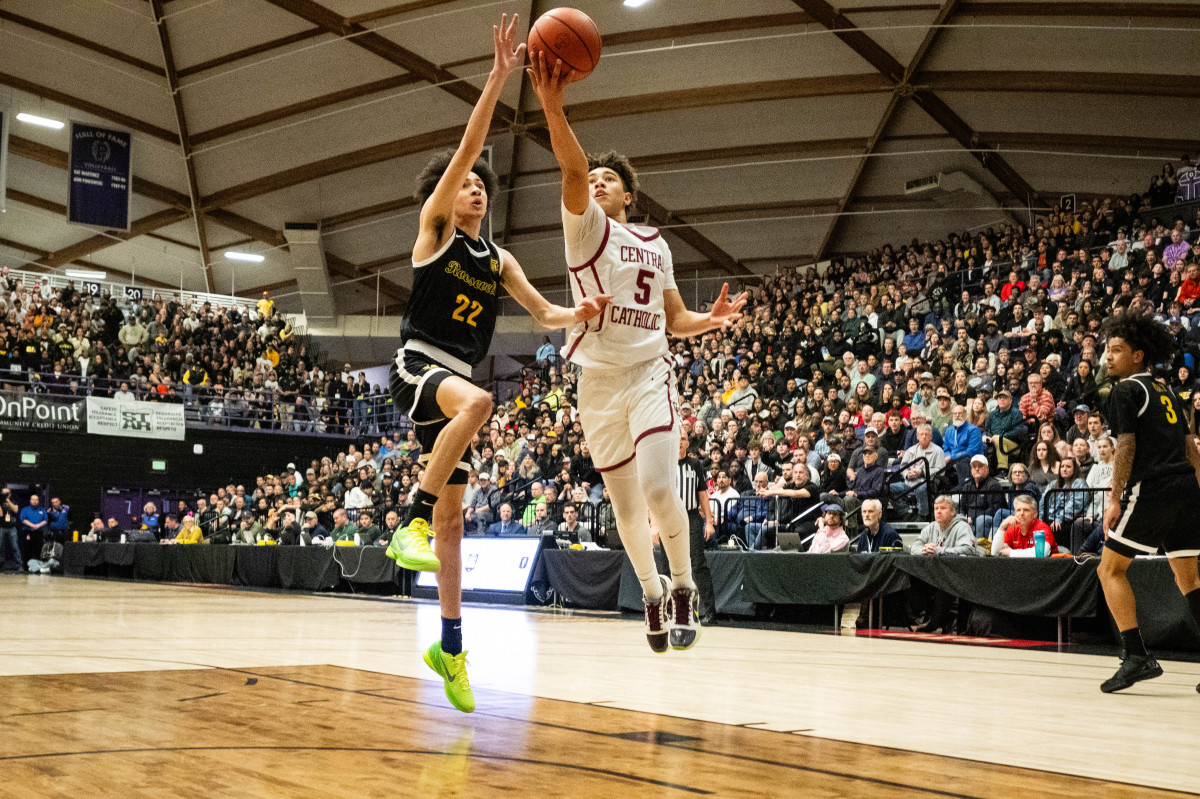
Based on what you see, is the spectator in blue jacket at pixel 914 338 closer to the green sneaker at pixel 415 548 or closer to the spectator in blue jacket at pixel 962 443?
the spectator in blue jacket at pixel 962 443

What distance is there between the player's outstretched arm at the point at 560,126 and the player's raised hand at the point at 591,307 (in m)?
0.43

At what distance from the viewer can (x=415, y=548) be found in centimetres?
388

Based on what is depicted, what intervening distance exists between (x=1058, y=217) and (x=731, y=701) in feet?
53.2

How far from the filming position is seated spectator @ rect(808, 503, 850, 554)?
398 inches

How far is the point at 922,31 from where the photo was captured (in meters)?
17.5

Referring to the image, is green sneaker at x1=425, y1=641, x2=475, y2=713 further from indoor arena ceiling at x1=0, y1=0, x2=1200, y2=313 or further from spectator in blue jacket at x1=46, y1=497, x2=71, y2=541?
spectator in blue jacket at x1=46, y1=497, x2=71, y2=541

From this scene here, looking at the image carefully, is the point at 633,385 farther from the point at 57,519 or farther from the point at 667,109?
the point at 57,519

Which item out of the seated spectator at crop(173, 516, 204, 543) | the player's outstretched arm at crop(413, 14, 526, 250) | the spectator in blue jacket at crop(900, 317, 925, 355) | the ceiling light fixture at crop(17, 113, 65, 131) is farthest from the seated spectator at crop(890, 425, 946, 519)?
the ceiling light fixture at crop(17, 113, 65, 131)

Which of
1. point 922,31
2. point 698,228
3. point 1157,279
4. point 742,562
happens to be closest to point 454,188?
point 742,562

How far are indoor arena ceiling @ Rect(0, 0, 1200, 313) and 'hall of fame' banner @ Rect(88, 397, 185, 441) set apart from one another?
4.73m

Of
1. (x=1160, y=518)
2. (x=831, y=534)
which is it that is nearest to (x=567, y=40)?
(x=1160, y=518)

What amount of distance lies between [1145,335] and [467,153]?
353 centimetres

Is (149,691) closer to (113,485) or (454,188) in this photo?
(454,188)

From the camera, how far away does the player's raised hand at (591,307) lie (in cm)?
427
